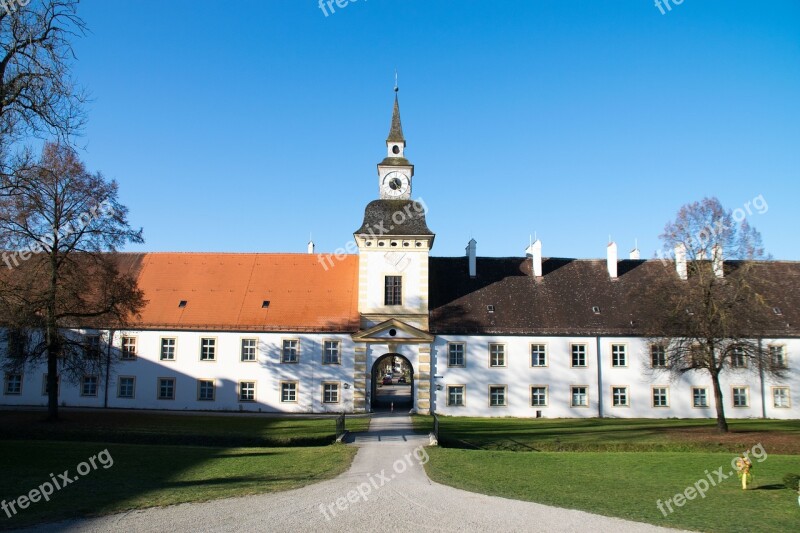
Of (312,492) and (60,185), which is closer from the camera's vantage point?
(312,492)

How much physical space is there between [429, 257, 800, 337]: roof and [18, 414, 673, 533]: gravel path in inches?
772

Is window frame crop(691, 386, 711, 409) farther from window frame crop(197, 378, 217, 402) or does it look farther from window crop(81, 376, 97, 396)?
window crop(81, 376, 97, 396)

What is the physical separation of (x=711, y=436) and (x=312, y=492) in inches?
761

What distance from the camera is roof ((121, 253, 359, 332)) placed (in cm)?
3591

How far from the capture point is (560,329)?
35.6 meters

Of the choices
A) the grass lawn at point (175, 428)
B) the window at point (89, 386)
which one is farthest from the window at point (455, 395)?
the window at point (89, 386)

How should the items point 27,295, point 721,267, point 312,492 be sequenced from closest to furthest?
1. point 312,492
2. point 27,295
3. point 721,267

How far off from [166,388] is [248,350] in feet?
16.5

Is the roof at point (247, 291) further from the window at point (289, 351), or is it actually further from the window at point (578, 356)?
the window at point (578, 356)

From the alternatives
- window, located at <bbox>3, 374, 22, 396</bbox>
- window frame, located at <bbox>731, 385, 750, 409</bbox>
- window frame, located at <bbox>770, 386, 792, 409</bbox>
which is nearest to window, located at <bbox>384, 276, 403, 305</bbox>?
window frame, located at <bbox>731, 385, 750, 409</bbox>

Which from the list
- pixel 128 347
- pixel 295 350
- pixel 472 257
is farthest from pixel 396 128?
pixel 128 347

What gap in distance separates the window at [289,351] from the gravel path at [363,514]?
61.4 ft

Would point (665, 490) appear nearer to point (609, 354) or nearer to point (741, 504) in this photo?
point (741, 504)

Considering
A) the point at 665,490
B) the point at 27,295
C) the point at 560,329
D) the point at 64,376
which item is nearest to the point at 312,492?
the point at 665,490
